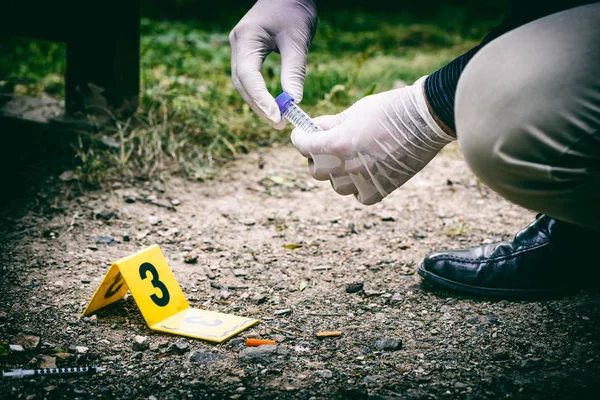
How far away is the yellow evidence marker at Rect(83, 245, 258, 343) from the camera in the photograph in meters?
1.19

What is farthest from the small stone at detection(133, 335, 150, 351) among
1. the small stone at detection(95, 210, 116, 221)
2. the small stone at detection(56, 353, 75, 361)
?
the small stone at detection(95, 210, 116, 221)

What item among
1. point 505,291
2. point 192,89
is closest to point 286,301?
point 505,291

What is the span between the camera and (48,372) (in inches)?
40.2

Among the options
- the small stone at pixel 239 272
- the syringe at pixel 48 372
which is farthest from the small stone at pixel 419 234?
the syringe at pixel 48 372

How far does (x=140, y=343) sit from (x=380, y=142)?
0.66 metres

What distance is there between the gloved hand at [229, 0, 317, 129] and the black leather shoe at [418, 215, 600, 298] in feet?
1.83

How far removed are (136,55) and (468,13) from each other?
194 inches

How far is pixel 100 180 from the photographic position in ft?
6.32

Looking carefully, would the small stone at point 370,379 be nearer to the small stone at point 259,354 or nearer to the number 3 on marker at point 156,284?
the small stone at point 259,354

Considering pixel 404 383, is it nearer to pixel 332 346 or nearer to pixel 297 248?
pixel 332 346

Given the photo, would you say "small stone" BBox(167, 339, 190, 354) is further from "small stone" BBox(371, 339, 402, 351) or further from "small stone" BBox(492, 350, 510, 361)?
"small stone" BBox(492, 350, 510, 361)

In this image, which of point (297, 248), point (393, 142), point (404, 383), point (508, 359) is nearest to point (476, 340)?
point (508, 359)

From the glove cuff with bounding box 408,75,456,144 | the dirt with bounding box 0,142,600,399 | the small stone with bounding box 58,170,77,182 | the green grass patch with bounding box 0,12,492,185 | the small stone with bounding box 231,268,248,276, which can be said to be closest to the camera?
the dirt with bounding box 0,142,600,399

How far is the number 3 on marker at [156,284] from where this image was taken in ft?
4.04
